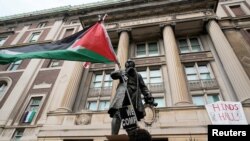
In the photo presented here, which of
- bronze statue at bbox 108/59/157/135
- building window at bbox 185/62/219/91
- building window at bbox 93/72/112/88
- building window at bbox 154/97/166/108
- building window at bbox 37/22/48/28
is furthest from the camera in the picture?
building window at bbox 37/22/48/28

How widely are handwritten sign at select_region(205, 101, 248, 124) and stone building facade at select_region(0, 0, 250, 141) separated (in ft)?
1.14

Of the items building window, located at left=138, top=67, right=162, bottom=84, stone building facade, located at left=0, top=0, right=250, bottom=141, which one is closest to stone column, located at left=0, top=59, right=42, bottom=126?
stone building facade, located at left=0, top=0, right=250, bottom=141

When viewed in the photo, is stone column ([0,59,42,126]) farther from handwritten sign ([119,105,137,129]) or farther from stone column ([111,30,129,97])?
handwritten sign ([119,105,137,129])

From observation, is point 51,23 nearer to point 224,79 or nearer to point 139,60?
point 139,60

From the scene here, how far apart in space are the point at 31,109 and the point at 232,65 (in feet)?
48.8

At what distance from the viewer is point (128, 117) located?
12.3 feet

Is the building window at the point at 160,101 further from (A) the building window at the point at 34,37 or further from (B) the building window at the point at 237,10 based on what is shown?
(A) the building window at the point at 34,37

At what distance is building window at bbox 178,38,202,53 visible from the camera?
1656 centimetres

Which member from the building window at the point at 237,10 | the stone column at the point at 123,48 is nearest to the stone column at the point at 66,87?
the stone column at the point at 123,48

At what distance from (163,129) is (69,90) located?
23.7 feet

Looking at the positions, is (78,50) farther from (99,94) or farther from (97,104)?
Answer: (99,94)

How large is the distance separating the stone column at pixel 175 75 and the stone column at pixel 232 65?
2804mm

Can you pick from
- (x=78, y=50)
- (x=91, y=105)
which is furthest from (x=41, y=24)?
(x=78, y=50)

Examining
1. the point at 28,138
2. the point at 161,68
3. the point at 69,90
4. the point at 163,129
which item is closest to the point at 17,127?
the point at 28,138
